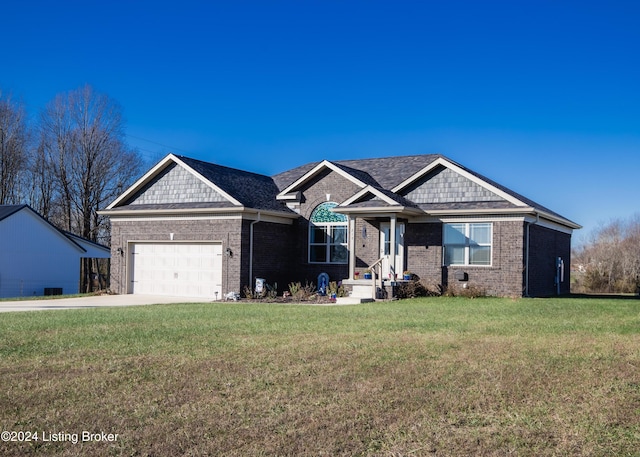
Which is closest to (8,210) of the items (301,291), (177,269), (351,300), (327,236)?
(177,269)

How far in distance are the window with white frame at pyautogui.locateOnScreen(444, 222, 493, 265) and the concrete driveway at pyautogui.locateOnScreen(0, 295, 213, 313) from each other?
8714 millimetres

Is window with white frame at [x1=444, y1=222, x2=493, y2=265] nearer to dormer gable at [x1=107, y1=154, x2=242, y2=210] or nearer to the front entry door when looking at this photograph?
the front entry door

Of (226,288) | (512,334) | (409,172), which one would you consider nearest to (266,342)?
(512,334)

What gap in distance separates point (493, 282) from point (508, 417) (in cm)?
1730

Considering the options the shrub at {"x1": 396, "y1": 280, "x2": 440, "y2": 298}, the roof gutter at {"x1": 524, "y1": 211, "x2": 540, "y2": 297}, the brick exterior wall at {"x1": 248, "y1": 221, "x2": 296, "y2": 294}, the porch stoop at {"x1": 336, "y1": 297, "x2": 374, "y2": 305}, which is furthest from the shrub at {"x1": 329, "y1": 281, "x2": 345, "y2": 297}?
the roof gutter at {"x1": 524, "y1": 211, "x2": 540, "y2": 297}

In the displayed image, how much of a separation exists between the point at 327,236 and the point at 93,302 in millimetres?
8876

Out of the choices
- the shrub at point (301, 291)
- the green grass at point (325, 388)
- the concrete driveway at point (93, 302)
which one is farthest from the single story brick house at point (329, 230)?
the green grass at point (325, 388)

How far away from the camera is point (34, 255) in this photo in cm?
3669

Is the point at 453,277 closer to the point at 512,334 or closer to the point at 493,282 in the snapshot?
the point at 493,282

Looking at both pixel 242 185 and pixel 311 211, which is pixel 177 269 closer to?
pixel 242 185

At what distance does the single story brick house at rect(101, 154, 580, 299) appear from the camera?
953 inches

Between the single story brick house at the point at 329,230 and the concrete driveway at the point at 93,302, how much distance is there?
1243mm

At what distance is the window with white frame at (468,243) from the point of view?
79.7 ft

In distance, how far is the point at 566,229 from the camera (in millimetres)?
30516
